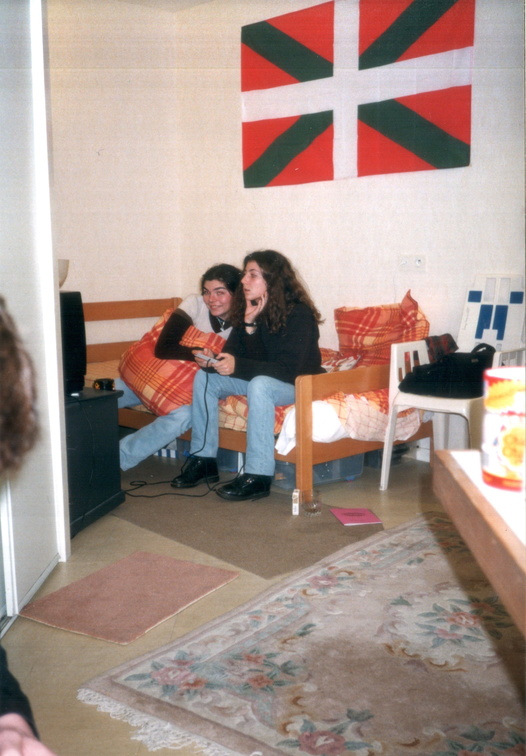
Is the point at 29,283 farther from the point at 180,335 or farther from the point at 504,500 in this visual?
the point at 504,500

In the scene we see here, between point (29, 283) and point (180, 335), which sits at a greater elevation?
point (29, 283)

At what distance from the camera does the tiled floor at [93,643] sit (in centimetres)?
133

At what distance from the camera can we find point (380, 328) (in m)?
3.24

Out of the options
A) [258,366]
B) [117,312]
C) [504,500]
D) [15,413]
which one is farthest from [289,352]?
[15,413]

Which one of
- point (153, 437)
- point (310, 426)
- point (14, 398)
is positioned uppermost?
point (14, 398)

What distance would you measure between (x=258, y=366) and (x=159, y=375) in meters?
0.53

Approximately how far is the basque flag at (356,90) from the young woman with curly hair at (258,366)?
92 centimetres

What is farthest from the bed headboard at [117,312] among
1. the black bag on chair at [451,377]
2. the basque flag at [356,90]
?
the black bag on chair at [451,377]

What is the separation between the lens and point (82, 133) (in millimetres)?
4066

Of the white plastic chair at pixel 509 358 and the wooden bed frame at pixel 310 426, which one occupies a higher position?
the white plastic chair at pixel 509 358

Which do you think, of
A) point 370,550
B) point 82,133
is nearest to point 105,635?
point 370,550

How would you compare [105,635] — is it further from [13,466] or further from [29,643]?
[13,466]

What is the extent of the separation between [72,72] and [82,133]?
1.07 feet

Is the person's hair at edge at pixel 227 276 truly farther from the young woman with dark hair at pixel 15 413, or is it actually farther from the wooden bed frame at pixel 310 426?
the young woman with dark hair at pixel 15 413
